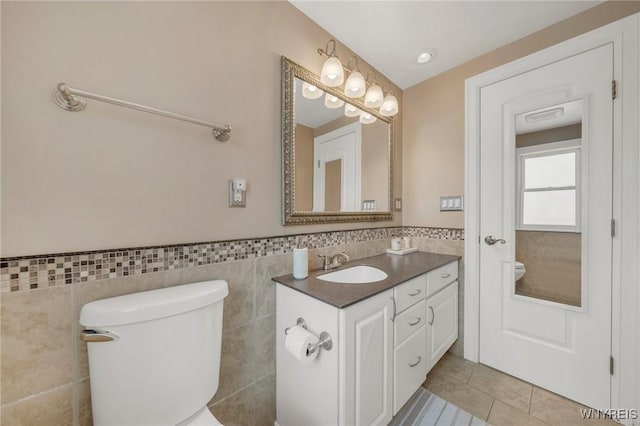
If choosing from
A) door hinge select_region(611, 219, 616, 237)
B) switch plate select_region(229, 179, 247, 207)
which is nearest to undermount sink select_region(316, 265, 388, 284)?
switch plate select_region(229, 179, 247, 207)

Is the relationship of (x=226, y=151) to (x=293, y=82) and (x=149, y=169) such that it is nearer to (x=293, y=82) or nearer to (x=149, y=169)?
(x=149, y=169)

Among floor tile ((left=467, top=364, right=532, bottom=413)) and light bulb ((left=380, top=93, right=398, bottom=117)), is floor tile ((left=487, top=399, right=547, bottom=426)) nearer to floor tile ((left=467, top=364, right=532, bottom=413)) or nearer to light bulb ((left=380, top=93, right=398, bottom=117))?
floor tile ((left=467, top=364, right=532, bottom=413))

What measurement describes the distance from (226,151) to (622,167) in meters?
2.12

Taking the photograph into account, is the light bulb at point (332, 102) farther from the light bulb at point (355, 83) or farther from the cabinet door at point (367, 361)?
the cabinet door at point (367, 361)

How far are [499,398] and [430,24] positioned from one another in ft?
7.95

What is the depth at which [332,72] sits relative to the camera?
1.41 m

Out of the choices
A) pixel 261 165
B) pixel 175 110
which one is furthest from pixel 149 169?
pixel 261 165

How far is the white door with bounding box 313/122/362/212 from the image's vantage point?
1485 millimetres

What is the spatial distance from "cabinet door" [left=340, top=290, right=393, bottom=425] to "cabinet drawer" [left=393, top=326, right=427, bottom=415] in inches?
2.3

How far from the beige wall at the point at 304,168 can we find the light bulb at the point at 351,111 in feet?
1.35

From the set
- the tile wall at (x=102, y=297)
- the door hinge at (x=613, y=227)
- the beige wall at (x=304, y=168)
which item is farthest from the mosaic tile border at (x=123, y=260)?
the door hinge at (x=613, y=227)

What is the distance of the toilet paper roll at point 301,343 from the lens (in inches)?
36.9

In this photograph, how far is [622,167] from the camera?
4.22ft

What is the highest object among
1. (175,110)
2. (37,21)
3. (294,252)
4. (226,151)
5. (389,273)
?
(37,21)
